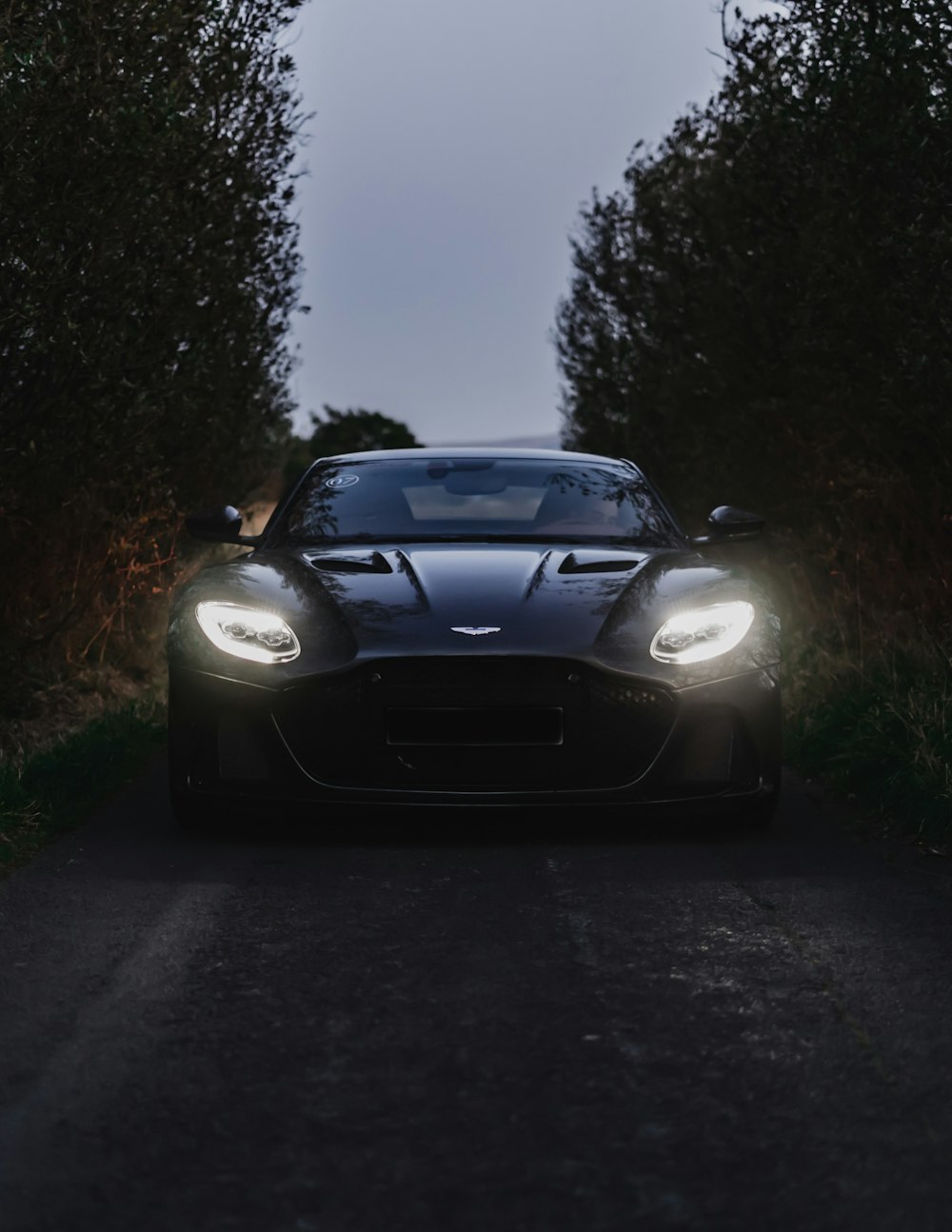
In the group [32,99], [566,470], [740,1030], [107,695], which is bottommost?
[107,695]

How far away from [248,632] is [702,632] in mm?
1597

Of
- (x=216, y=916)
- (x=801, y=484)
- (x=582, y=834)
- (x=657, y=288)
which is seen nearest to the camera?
(x=216, y=916)

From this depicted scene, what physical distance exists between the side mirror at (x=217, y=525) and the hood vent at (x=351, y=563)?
77 centimetres

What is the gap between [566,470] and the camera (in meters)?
8.38

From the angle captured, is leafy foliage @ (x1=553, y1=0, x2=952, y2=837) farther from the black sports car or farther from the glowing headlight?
the glowing headlight

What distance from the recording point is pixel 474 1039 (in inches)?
161

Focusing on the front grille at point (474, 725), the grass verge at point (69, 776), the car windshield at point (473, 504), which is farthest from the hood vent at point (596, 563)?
the grass verge at point (69, 776)

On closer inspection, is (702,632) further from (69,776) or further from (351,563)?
(69,776)

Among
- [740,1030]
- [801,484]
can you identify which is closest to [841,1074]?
[740,1030]

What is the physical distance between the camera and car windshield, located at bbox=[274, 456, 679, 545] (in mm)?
7781

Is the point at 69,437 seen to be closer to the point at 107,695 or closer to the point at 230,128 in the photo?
the point at 107,695

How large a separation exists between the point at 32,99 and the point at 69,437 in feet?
6.66

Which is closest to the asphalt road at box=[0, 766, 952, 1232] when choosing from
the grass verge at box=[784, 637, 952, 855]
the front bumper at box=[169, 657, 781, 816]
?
the front bumper at box=[169, 657, 781, 816]

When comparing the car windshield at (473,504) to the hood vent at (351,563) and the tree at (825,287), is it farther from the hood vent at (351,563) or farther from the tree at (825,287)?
the tree at (825,287)
